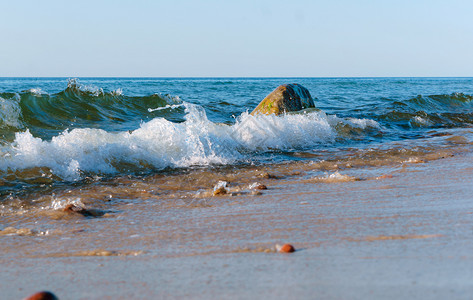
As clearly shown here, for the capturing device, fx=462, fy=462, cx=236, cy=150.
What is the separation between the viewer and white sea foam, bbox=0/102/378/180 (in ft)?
16.5

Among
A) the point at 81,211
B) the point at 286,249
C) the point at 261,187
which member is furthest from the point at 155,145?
the point at 286,249

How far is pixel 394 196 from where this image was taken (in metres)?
3.47

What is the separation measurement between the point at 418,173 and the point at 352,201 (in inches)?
61.5

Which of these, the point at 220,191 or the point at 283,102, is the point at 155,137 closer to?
the point at 220,191

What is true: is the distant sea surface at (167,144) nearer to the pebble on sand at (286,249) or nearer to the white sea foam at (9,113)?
the white sea foam at (9,113)

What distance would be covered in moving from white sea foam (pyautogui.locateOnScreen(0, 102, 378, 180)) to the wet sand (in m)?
1.67

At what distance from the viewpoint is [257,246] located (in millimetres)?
2348

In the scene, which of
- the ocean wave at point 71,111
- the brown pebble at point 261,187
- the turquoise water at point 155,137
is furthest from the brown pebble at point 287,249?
the ocean wave at point 71,111

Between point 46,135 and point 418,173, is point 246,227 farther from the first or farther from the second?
point 46,135

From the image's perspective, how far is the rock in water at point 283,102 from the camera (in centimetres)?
964

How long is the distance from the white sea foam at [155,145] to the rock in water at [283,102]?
1600 mm

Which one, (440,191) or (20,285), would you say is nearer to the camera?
(20,285)

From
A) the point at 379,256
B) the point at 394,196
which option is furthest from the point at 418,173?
Result: the point at 379,256

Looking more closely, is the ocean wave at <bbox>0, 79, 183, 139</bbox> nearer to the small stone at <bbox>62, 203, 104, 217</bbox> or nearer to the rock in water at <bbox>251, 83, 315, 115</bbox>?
the rock in water at <bbox>251, 83, 315, 115</bbox>
